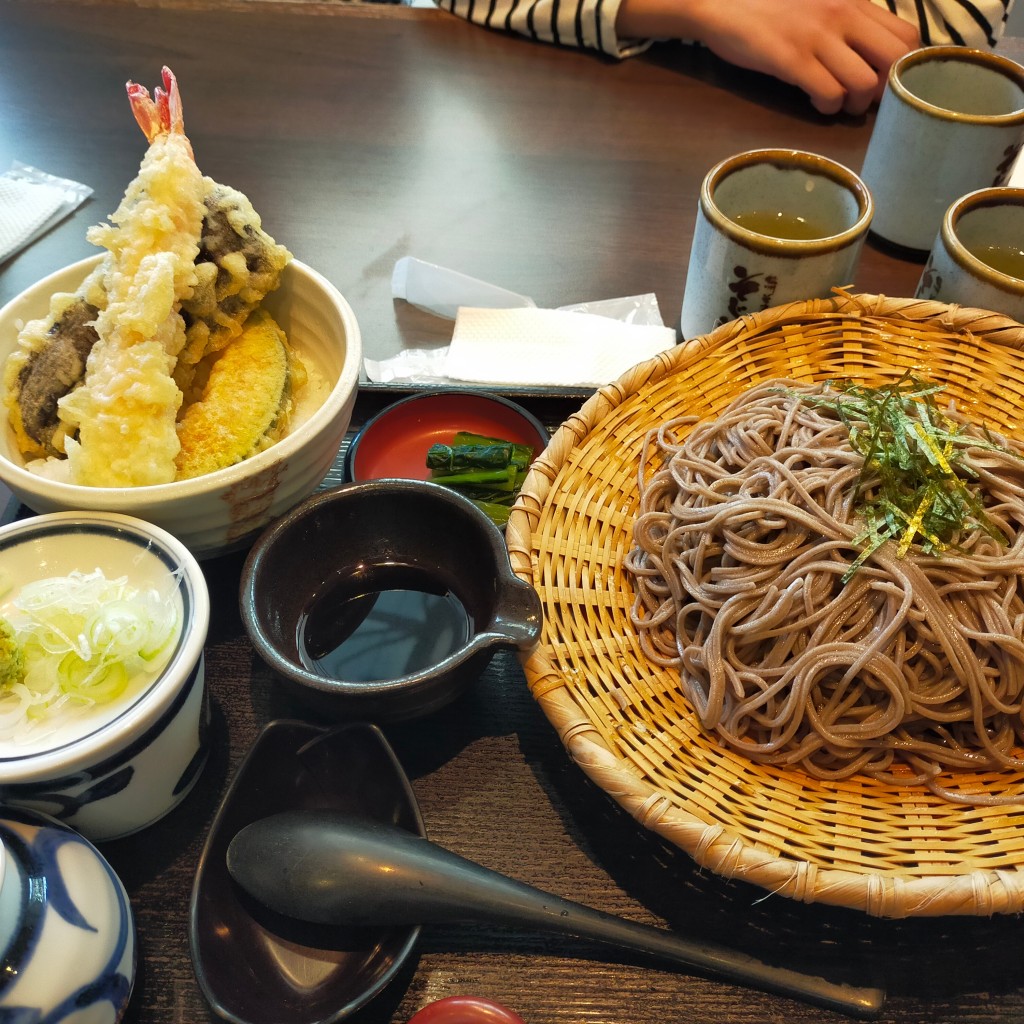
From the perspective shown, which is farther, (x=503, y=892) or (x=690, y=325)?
(x=690, y=325)

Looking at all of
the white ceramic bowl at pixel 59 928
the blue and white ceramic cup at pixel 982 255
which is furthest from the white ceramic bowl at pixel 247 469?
the blue and white ceramic cup at pixel 982 255

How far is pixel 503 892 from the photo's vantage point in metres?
1.08

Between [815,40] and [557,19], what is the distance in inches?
35.1

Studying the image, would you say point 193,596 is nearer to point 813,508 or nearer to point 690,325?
point 813,508

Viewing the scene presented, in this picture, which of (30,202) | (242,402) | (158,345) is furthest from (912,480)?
(30,202)

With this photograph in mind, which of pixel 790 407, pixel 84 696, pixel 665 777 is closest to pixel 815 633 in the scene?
pixel 665 777

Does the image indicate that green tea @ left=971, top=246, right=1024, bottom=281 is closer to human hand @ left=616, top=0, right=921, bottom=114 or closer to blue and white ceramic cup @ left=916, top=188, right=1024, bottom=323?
blue and white ceramic cup @ left=916, top=188, right=1024, bottom=323

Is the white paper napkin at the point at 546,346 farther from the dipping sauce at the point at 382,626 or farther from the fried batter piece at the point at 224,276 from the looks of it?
the dipping sauce at the point at 382,626

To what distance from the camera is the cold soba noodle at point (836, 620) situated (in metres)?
1.28

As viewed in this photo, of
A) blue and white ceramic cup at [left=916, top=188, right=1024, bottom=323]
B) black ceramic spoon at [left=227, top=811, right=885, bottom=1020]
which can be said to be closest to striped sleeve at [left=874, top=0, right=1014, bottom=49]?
blue and white ceramic cup at [left=916, top=188, right=1024, bottom=323]

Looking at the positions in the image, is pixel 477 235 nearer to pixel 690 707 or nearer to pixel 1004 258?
pixel 1004 258

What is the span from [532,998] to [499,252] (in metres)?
1.87

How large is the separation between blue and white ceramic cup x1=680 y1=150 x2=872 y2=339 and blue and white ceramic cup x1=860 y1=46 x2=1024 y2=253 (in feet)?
1.09

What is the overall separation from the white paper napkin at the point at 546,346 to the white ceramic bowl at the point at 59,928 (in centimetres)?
128
